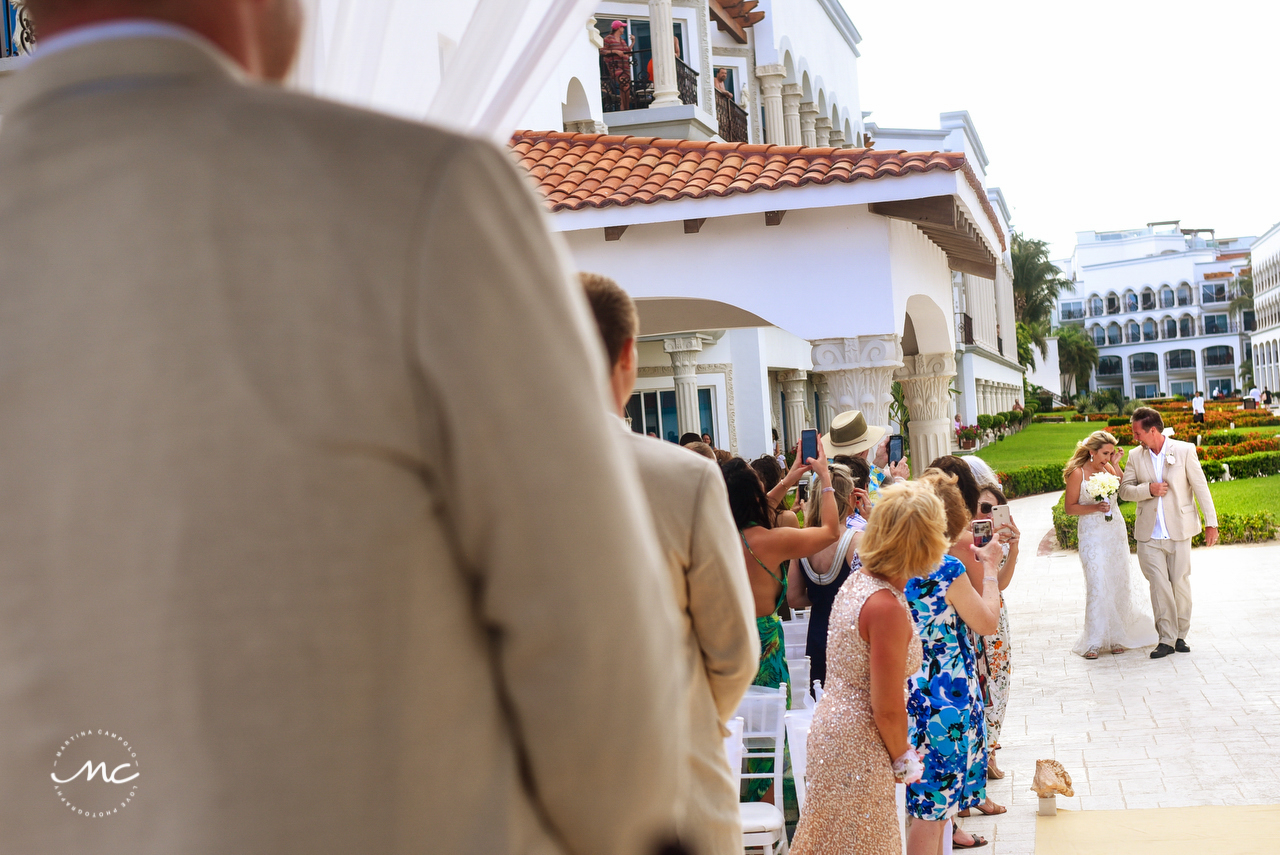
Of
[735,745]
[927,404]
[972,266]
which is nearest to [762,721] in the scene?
[735,745]

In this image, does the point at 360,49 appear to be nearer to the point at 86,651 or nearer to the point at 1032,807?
the point at 86,651

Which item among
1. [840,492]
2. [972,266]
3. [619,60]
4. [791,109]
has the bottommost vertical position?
[840,492]

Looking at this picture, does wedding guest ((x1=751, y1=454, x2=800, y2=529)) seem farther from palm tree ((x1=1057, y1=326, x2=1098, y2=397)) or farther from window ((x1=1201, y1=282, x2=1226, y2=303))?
window ((x1=1201, y1=282, x2=1226, y2=303))

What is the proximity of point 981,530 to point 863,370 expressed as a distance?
3312mm


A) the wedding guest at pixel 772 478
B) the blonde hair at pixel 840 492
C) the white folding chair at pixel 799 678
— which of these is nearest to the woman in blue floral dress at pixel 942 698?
the blonde hair at pixel 840 492

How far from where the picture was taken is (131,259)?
34.9 inches

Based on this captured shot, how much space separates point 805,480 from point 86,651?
8362mm

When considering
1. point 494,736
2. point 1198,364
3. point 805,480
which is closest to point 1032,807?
point 805,480

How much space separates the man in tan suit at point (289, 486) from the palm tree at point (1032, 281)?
293 feet

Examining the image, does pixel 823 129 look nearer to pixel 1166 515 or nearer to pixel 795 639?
pixel 1166 515

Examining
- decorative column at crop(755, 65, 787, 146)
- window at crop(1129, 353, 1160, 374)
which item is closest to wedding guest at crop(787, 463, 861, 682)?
decorative column at crop(755, 65, 787, 146)

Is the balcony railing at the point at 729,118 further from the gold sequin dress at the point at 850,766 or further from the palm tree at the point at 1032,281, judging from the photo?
A: the palm tree at the point at 1032,281

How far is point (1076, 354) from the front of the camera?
112 metres

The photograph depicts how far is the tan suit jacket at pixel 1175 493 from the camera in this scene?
31.2 feet
